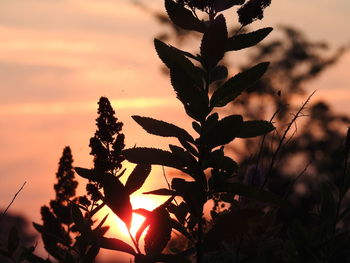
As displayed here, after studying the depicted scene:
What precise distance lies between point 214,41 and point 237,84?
6.8 inches

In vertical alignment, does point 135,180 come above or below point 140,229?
above

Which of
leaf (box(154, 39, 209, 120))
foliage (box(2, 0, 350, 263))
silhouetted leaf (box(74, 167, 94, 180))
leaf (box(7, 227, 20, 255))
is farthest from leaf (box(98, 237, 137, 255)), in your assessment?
leaf (box(7, 227, 20, 255))

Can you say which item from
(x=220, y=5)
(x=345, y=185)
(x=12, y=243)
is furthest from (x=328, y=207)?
(x=12, y=243)

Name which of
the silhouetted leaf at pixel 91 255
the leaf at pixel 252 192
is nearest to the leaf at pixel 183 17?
the leaf at pixel 252 192

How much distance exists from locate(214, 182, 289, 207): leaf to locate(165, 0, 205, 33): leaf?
0.57 meters

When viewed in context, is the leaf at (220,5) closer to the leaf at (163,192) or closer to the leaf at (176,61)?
the leaf at (176,61)

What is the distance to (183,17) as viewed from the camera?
2.78m

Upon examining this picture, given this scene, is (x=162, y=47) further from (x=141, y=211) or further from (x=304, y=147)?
(x=304, y=147)

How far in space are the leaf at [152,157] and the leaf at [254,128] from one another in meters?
0.23

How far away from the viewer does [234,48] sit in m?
2.77

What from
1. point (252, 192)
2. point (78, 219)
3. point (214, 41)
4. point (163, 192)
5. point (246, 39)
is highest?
point (246, 39)

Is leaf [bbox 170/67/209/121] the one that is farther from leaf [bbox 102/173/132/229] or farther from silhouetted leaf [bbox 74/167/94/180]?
silhouetted leaf [bbox 74/167/94/180]

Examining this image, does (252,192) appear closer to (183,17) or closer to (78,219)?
(183,17)

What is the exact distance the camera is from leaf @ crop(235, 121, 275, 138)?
2.69 meters
